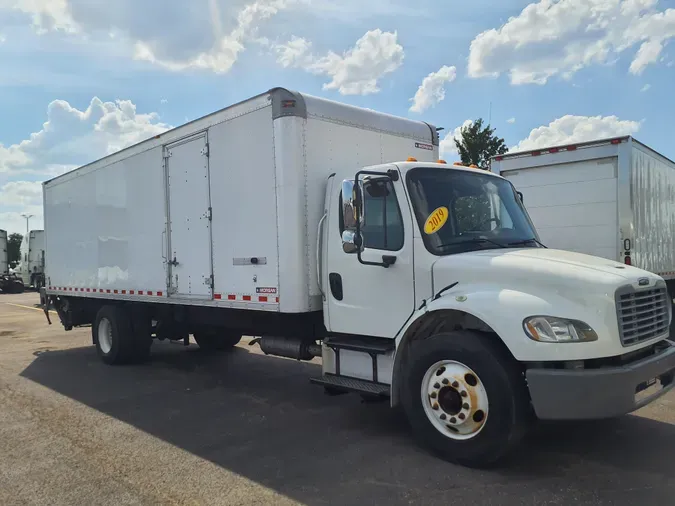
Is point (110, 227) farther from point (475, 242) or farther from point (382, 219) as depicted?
point (475, 242)

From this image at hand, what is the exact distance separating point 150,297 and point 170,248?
0.97 meters

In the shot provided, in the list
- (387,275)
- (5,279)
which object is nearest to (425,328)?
(387,275)

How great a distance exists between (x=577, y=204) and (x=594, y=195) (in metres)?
0.30

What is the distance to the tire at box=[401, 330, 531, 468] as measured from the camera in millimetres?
4191

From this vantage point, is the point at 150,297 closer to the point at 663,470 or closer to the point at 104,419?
the point at 104,419

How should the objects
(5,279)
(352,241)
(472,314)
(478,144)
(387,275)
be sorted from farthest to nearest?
(5,279) → (478,144) → (387,275) → (352,241) → (472,314)

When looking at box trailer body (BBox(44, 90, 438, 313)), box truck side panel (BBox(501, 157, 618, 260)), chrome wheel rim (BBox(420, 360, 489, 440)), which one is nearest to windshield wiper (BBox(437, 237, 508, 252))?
chrome wheel rim (BBox(420, 360, 489, 440))

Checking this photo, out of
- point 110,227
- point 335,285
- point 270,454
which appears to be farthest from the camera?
point 110,227

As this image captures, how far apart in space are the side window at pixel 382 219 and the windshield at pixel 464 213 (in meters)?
0.19

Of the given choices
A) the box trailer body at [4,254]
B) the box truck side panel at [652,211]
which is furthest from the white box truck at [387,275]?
the box trailer body at [4,254]

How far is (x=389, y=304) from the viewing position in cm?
522

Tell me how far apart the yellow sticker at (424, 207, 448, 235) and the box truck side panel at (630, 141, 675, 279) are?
5.79 meters

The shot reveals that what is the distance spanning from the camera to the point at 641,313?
4.43 m

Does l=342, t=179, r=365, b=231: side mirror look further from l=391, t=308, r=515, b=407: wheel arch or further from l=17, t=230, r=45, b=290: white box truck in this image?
l=17, t=230, r=45, b=290: white box truck
